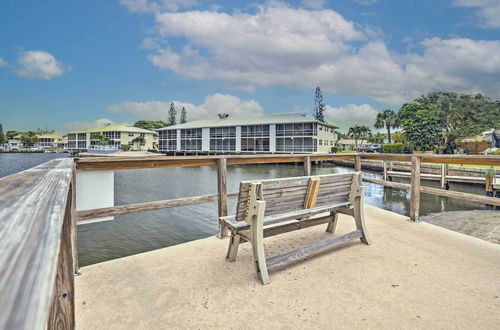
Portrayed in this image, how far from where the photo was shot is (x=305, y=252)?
296 centimetres

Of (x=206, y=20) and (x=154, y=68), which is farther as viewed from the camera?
(x=154, y=68)

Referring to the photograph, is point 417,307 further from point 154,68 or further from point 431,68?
point 154,68

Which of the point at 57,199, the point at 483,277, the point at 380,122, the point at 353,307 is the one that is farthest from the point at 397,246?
the point at 380,122

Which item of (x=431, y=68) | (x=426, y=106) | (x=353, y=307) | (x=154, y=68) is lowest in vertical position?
(x=353, y=307)

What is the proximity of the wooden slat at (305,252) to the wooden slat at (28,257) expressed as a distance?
216 cm

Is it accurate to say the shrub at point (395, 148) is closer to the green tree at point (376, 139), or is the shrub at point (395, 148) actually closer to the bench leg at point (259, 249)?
the green tree at point (376, 139)

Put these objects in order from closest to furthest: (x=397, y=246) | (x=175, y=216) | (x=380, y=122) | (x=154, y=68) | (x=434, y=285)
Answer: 1. (x=434, y=285)
2. (x=397, y=246)
3. (x=175, y=216)
4. (x=380, y=122)
5. (x=154, y=68)

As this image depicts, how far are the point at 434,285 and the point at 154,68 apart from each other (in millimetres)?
97804

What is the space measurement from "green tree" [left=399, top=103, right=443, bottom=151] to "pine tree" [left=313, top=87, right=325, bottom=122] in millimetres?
38745

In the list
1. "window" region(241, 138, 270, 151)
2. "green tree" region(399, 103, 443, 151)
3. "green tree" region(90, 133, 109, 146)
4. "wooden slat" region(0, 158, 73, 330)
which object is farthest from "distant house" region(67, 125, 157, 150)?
"wooden slat" region(0, 158, 73, 330)

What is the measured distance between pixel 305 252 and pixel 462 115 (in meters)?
41.3

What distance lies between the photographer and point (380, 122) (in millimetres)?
58125

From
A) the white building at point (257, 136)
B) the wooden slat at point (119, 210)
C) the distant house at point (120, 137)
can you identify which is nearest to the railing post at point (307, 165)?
the wooden slat at point (119, 210)

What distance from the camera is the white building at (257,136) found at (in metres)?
41.2
